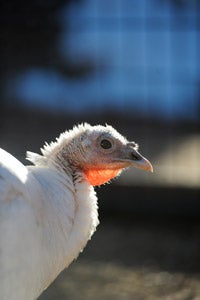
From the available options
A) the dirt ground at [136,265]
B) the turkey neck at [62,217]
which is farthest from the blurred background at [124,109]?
the turkey neck at [62,217]

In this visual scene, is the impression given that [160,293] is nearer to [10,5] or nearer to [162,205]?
[162,205]

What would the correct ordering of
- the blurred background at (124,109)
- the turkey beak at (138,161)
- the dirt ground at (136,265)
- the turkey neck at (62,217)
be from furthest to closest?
the blurred background at (124,109)
the dirt ground at (136,265)
the turkey beak at (138,161)
the turkey neck at (62,217)

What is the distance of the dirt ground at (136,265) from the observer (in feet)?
14.6

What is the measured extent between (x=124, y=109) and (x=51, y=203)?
5553mm

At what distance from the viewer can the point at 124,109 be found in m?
8.36

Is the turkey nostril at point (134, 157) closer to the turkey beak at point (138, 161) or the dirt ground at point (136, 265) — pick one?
the turkey beak at point (138, 161)

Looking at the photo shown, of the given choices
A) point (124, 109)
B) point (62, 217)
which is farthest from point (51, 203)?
point (124, 109)

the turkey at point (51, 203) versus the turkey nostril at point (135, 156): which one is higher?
the turkey nostril at point (135, 156)

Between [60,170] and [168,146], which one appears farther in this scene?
[168,146]

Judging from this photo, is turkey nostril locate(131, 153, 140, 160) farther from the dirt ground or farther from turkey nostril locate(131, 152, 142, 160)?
the dirt ground

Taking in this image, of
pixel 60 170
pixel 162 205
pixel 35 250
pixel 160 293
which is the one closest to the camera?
pixel 35 250

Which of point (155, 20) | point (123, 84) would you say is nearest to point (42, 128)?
point (123, 84)

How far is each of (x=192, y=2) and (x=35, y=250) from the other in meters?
4.46

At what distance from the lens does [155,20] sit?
5.97 m
